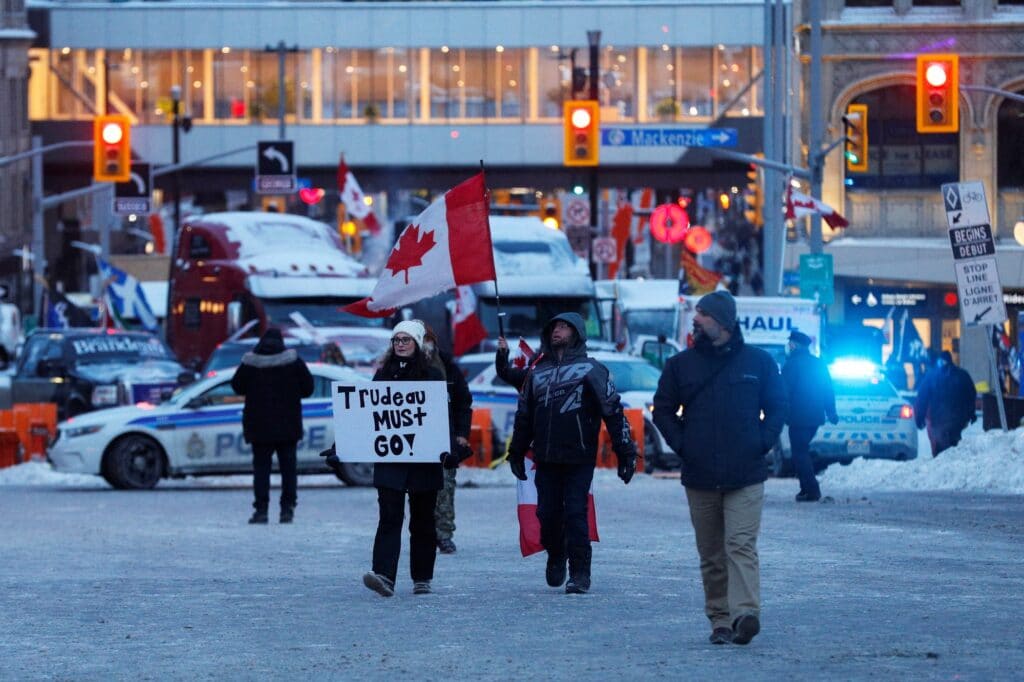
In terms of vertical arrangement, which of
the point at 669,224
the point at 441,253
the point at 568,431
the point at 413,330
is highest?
the point at 669,224

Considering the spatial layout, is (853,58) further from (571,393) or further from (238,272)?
(571,393)

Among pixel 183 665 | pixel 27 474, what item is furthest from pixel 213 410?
pixel 183 665

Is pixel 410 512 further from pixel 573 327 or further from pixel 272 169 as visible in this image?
pixel 272 169

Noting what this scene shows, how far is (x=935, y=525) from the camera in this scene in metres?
17.3

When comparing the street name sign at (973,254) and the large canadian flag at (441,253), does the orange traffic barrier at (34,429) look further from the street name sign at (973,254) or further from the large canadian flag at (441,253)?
the large canadian flag at (441,253)

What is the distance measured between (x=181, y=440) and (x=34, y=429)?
570 centimetres

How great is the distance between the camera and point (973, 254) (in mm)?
25438

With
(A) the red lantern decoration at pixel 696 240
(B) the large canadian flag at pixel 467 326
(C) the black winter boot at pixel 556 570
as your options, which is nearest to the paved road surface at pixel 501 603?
(C) the black winter boot at pixel 556 570

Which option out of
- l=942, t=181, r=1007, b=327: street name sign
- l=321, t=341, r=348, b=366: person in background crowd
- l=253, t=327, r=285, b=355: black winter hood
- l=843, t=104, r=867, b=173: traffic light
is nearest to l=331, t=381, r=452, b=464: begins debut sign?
l=253, t=327, r=285, b=355: black winter hood

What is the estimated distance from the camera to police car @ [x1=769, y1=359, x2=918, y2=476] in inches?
1012

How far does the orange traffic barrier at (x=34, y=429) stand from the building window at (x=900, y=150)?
2680cm

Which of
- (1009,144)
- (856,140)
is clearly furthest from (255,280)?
(1009,144)

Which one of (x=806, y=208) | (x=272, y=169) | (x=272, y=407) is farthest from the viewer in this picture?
(x=272, y=169)

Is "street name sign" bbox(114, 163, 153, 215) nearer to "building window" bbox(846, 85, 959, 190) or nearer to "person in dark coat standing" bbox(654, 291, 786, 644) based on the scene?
"building window" bbox(846, 85, 959, 190)
